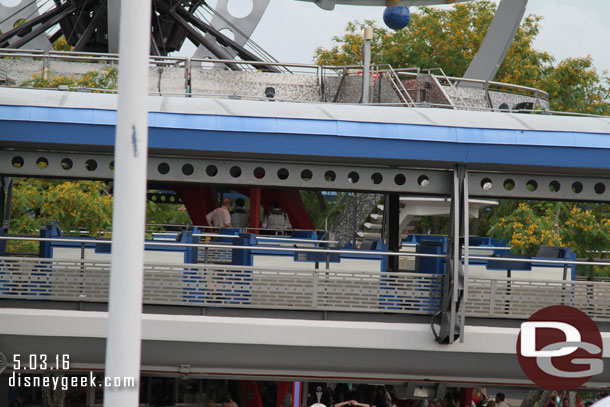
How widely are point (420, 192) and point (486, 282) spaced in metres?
1.60

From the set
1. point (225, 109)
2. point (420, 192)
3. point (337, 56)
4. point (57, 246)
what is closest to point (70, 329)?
point (57, 246)

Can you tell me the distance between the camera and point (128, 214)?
5.37m

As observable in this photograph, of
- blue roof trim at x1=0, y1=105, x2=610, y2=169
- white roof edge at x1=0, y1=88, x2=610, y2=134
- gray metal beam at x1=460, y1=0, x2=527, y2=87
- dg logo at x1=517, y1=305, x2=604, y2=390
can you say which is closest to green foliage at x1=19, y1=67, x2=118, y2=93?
white roof edge at x1=0, y1=88, x2=610, y2=134

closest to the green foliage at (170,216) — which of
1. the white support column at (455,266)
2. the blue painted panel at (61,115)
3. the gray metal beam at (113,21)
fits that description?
the gray metal beam at (113,21)

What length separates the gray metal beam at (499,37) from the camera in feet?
85.0

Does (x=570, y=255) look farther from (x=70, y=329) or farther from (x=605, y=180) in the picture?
(x=70, y=329)

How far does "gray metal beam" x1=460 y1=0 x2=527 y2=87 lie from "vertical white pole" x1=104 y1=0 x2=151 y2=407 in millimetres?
21467

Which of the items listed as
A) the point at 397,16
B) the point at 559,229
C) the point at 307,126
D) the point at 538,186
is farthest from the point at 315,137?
the point at 559,229

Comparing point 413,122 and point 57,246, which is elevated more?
point 413,122

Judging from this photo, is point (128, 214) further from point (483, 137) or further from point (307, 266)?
point (483, 137)

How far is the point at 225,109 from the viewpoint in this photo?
445 inches

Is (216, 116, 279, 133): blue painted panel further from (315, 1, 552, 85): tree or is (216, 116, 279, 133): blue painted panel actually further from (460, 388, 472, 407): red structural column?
(315, 1, 552, 85): tree

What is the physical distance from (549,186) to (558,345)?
7.25 feet

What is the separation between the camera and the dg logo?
11.2 metres
